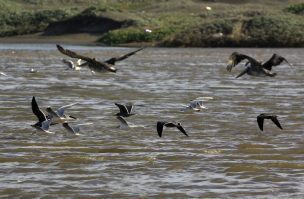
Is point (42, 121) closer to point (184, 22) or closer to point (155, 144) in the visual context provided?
point (155, 144)

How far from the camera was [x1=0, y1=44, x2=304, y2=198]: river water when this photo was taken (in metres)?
11.0

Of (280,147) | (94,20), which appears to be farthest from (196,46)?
(280,147)

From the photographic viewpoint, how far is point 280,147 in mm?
13898

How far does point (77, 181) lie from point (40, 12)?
6158 cm

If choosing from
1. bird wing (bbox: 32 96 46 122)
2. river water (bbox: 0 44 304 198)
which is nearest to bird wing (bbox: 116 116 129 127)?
river water (bbox: 0 44 304 198)

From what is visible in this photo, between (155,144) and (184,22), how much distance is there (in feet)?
158

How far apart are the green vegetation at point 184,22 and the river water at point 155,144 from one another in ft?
87.4

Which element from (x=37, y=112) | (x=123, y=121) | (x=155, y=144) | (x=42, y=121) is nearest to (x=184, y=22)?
(x=123, y=121)

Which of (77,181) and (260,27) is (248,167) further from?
(260,27)

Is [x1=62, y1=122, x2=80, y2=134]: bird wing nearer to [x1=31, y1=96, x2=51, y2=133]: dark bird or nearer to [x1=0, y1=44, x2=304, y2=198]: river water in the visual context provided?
[x1=0, y1=44, x2=304, y2=198]: river water

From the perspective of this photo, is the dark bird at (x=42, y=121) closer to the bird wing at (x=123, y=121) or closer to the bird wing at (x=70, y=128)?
the bird wing at (x=70, y=128)

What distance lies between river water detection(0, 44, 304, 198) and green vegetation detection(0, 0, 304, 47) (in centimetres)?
2663

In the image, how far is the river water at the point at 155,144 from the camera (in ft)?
36.2

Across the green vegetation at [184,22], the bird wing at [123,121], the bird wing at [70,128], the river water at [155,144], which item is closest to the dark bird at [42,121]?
the river water at [155,144]
